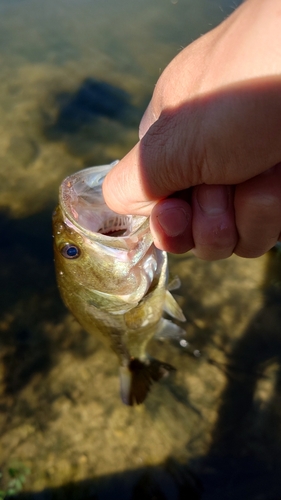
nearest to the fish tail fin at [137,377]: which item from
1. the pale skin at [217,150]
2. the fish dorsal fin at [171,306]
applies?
the fish dorsal fin at [171,306]

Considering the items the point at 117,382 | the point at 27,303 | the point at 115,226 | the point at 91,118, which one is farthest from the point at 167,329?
the point at 91,118

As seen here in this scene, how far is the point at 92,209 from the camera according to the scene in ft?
7.20

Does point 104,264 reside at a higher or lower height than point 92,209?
lower

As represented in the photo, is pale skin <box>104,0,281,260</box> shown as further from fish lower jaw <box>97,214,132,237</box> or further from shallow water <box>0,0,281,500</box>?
shallow water <box>0,0,281,500</box>

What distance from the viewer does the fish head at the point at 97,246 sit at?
6.70ft

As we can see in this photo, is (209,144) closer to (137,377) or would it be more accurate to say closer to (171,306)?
(171,306)

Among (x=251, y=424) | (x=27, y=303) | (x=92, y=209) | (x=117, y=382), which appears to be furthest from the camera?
(x=27, y=303)

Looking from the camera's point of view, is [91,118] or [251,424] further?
[91,118]

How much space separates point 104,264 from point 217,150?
38.2 inches

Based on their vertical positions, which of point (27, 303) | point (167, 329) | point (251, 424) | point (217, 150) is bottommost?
point (251, 424)

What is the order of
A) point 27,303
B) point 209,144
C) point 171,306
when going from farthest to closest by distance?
1. point 27,303
2. point 171,306
3. point 209,144

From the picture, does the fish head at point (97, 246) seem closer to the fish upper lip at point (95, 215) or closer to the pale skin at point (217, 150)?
the fish upper lip at point (95, 215)

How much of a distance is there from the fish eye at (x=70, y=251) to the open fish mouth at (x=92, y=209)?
0.39 feet

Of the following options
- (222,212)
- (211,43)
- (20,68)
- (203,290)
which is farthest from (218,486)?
(20,68)
